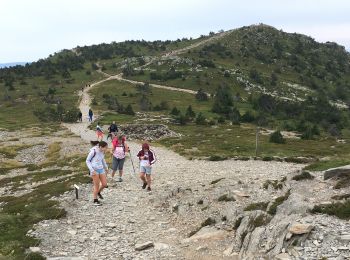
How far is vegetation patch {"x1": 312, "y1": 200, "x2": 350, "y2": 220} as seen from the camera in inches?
602

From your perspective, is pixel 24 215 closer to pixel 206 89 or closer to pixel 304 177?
pixel 304 177

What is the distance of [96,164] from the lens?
22.7 metres

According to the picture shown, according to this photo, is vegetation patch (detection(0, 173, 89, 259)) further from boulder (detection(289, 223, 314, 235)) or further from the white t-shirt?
boulder (detection(289, 223, 314, 235))

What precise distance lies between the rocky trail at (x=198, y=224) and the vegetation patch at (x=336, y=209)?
13.0 inches

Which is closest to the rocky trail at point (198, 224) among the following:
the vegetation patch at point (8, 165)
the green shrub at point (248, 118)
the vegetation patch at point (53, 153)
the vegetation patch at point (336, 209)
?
the vegetation patch at point (336, 209)

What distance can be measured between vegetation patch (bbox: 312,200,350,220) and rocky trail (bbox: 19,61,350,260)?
329 mm

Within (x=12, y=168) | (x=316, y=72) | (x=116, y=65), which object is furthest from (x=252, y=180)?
(x=316, y=72)

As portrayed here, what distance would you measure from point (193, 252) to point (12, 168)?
35.7 m

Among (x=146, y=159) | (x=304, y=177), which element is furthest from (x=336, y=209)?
(x=146, y=159)

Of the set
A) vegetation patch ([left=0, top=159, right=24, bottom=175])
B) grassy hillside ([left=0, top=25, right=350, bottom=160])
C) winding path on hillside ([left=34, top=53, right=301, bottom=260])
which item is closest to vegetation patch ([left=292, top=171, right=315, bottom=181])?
winding path on hillside ([left=34, top=53, right=301, bottom=260])

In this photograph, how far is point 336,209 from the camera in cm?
1566

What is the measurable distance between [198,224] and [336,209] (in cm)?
631

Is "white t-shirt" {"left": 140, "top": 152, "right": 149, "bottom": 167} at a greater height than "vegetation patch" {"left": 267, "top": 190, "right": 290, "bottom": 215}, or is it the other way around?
"white t-shirt" {"left": 140, "top": 152, "right": 149, "bottom": 167}

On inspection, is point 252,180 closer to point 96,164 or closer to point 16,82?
point 96,164
